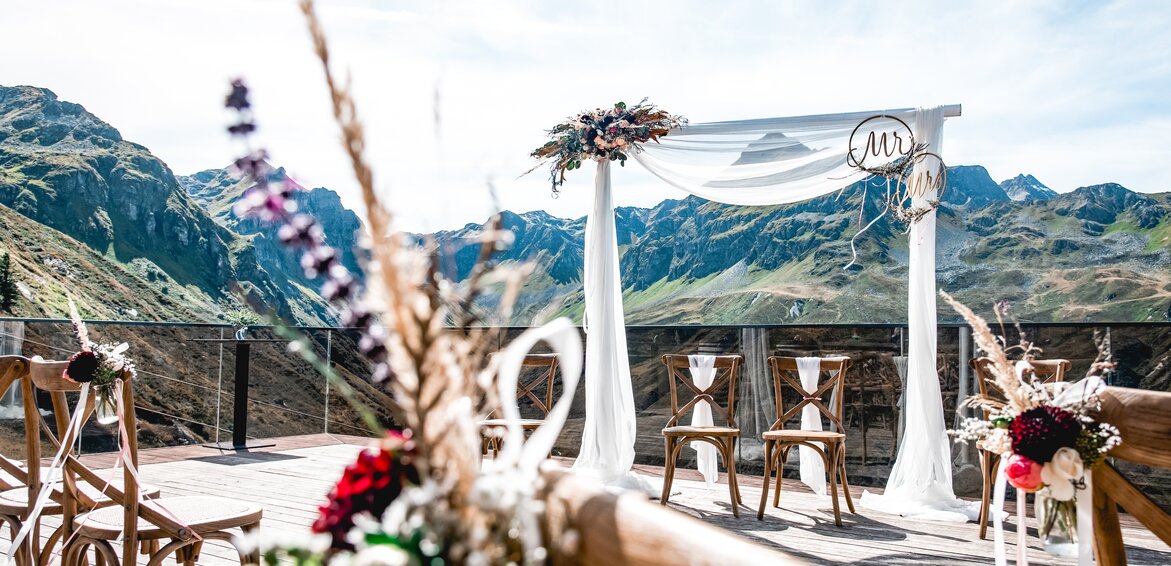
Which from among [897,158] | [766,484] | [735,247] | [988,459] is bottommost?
[766,484]

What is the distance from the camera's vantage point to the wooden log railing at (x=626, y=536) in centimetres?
57

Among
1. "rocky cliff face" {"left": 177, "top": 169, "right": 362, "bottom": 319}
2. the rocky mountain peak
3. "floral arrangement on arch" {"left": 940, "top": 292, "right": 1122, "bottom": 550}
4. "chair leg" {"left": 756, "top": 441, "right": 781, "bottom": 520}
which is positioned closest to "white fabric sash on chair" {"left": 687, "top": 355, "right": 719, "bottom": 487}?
"chair leg" {"left": 756, "top": 441, "right": 781, "bottom": 520}

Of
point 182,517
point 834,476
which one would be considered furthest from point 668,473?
point 182,517

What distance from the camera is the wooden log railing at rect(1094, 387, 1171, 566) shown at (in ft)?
4.10

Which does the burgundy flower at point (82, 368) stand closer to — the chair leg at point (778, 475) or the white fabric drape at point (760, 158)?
the chair leg at point (778, 475)

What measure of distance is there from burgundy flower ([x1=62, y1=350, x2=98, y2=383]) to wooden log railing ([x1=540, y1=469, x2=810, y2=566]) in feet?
6.45

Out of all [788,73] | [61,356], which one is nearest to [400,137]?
[61,356]

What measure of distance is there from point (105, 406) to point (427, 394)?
214 centimetres

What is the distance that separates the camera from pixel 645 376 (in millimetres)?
6281

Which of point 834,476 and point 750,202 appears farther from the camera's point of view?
point 750,202

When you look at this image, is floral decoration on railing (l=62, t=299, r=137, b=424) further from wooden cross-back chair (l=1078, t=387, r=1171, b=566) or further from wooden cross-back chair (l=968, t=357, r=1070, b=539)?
wooden cross-back chair (l=968, t=357, r=1070, b=539)

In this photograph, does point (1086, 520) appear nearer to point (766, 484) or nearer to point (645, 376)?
point (766, 484)

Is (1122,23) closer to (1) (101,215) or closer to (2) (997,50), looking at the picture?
(2) (997,50)

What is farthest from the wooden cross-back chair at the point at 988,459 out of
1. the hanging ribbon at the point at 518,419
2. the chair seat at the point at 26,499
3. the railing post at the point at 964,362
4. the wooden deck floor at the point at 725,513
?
the hanging ribbon at the point at 518,419
